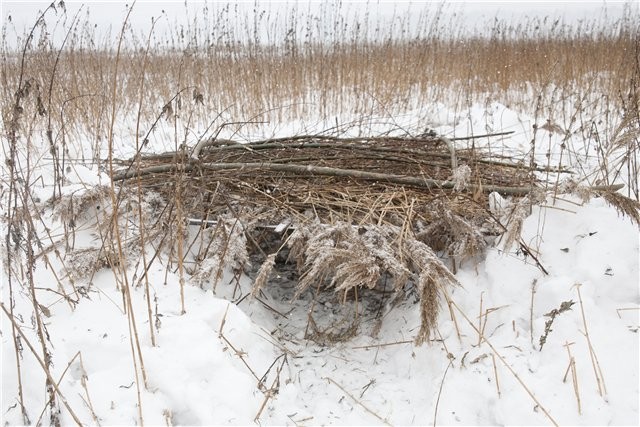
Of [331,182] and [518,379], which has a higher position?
[331,182]

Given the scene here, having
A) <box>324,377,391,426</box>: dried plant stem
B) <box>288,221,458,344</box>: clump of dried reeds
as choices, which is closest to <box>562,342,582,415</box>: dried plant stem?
<box>288,221,458,344</box>: clump of dried reeds

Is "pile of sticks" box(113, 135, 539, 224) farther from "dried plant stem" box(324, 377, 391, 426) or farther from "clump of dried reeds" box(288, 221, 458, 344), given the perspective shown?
"dried plant stem" box(324, 377, 391, 426)

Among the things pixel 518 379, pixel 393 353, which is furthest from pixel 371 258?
pixel 518 379

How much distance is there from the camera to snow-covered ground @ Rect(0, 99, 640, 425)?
1295mm

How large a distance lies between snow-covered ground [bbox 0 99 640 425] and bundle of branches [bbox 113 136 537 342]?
16 centimetres

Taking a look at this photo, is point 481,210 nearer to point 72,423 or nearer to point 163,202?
point 163,202

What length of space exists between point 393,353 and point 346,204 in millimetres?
664

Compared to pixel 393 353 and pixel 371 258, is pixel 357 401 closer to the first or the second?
pixel 393 353

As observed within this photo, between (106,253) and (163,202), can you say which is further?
(163,202)

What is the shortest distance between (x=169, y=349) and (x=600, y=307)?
1466 millimetres

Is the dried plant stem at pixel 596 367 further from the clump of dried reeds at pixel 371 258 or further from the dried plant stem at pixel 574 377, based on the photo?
the clump of dried reeds at pixel 371 258

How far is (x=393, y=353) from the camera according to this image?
176 centimetres

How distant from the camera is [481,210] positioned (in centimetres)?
193

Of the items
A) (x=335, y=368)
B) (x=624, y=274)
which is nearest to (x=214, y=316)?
(x=335, y=368)
